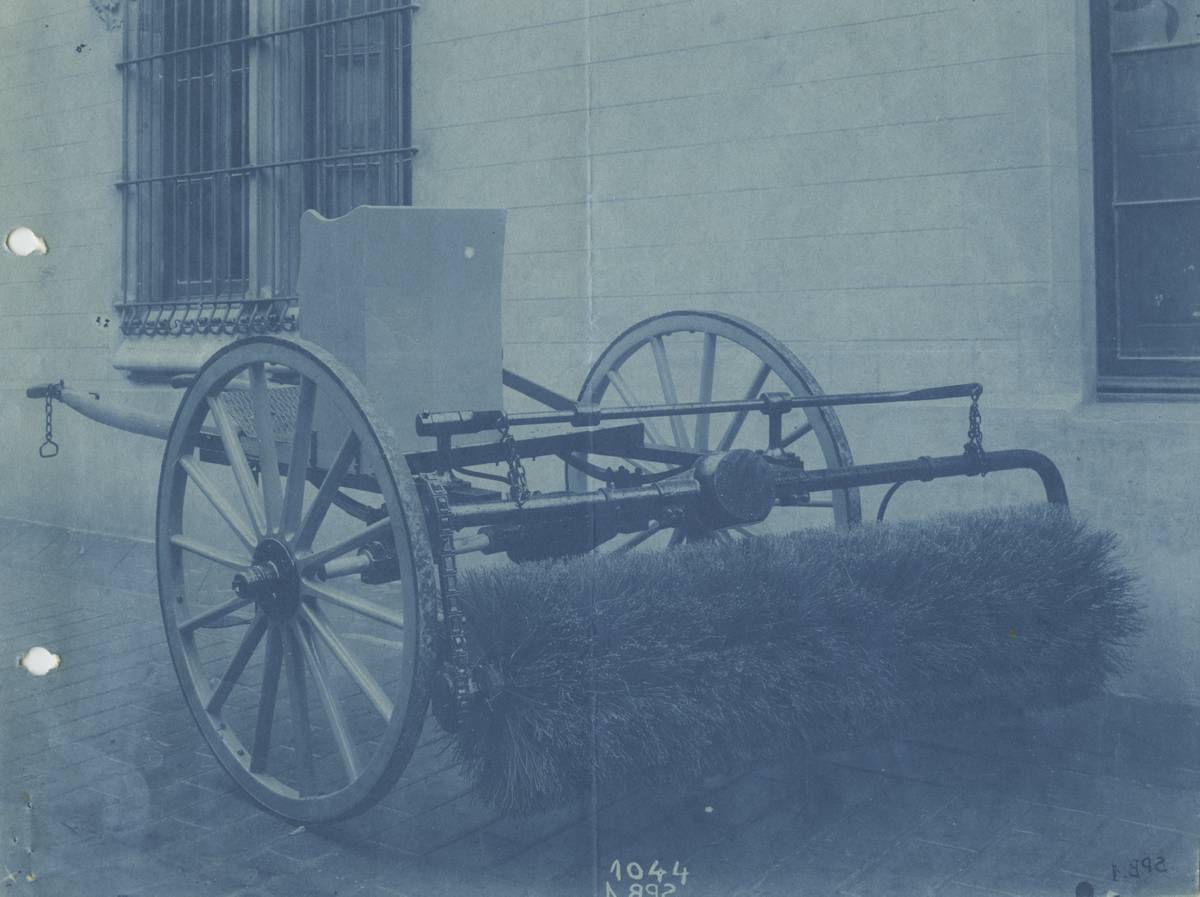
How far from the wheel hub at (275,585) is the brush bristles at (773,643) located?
19.7 inches

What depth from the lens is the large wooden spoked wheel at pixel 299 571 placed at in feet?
9.09

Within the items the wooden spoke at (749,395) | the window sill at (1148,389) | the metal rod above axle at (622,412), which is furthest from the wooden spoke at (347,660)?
the window sill at (1148,389)

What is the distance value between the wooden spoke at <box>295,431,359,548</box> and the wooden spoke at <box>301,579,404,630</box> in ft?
0.37

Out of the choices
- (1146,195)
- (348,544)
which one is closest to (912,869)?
(348,544)

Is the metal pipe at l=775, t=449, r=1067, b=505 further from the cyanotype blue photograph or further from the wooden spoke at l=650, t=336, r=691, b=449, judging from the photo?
the wooden spoke at l=650, t=336, r=691, b=449

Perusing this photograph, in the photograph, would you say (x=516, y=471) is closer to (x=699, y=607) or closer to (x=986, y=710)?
(x=699, y=607)

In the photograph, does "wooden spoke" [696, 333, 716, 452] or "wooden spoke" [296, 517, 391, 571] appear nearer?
Answer: "wooden spoke" [296, 517, 391, 571]

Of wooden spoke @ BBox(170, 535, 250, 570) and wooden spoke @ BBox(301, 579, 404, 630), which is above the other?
wooden spoke @ BBox(170, 535, 250, 570)

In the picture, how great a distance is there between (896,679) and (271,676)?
1.54 m

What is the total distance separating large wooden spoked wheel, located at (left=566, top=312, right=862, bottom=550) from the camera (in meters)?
4.05

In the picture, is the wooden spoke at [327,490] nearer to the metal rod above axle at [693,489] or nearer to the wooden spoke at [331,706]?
the wooden spoke at [331,706]

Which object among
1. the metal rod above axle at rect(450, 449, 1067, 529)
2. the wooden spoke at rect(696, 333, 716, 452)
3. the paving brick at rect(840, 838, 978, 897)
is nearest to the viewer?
the paving brick at rect(840, 838, 978, 897)

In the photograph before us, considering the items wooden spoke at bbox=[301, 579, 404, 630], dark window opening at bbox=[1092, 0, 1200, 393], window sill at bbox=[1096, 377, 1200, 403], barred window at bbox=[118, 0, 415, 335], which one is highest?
barred window at bbox=[118, 0, 415, 335]

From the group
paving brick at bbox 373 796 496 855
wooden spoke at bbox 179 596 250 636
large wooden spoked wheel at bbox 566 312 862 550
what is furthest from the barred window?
paving brick at bbox 373 796 496 855
